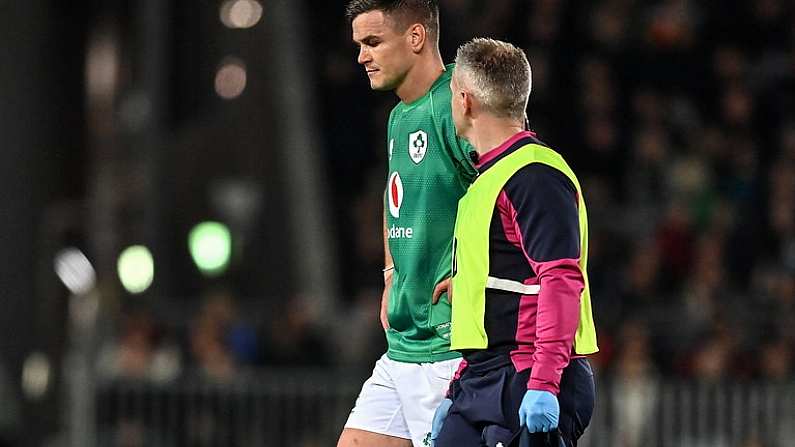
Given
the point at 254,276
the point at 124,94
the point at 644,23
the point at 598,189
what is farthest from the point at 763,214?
the point at 124,94

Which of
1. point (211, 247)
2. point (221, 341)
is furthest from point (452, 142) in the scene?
point (211, 247)

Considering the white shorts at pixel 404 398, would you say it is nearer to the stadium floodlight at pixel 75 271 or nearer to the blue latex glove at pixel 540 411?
the blue latex glove at pixel 540 411

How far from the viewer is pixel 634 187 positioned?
14656mm

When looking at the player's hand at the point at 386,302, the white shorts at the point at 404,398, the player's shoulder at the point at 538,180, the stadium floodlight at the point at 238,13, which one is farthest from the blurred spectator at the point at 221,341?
the player's shoulder at the point at 538,180

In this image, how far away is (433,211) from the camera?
18.9 ft

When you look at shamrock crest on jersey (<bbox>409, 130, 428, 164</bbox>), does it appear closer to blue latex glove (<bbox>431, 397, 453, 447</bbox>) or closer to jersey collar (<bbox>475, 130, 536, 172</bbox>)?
jersey collar (<bbox>475, 130, 536, 172</bbox>)

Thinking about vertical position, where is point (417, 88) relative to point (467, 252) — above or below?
above

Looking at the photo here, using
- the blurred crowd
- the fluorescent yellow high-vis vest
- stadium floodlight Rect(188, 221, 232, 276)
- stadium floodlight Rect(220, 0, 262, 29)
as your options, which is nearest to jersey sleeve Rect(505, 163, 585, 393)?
the fluorescent yellow high-vis vest

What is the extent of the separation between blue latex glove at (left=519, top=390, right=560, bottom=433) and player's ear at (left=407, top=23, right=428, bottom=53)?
1513mm

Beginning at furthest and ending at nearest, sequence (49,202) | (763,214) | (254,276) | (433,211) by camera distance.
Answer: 1. (254,276)
2. (763,214)
3. (49,202)
4. (433,211)

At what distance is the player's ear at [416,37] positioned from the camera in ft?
19.2

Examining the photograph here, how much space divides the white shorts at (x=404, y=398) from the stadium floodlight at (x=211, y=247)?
10.5 metres

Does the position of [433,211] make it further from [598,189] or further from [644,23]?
[644,23]

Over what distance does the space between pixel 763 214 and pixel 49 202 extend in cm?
588
